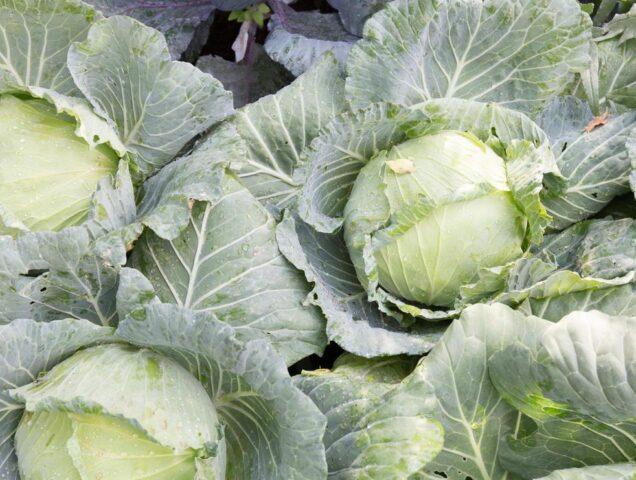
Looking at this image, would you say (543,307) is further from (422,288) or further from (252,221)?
(252,221)

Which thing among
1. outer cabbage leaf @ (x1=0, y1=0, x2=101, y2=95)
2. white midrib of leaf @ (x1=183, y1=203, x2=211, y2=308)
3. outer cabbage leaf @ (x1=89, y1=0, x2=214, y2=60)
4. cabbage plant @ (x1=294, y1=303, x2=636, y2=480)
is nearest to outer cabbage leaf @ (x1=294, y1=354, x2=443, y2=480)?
cabbage plant @ (x1=294, y1=303, x2=636, y2=480)

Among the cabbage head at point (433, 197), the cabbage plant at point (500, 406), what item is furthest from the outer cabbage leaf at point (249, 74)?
the cabbage plant at point (500, 406)

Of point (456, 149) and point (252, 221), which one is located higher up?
point (456, 149)

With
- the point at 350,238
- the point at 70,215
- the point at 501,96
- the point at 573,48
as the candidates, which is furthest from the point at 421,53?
the point at 70,215

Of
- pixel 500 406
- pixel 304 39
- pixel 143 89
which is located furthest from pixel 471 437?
pixel 304 39

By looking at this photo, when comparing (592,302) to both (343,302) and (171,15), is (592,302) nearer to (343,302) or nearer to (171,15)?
(343,302)
